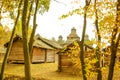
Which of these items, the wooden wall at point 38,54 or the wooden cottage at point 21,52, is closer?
the wooden cottage at point 21,52

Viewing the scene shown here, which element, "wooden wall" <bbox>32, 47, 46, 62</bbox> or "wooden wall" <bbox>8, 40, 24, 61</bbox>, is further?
"wooden wall" <bbox>32, 47, 46, 62</bbox>

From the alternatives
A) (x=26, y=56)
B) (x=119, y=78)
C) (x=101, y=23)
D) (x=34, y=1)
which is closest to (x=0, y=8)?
(x=34, y=1)

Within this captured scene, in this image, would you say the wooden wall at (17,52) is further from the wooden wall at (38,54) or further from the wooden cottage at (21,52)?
the wooden wall at (38,54)

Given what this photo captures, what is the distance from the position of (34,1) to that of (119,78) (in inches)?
444

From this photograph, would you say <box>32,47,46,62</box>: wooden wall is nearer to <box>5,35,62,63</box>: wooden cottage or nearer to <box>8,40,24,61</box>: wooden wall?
<box>5,35,62,63</box>: wooden cottage

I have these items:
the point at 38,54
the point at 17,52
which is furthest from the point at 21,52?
the point at 38,54

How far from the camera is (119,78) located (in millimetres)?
24141

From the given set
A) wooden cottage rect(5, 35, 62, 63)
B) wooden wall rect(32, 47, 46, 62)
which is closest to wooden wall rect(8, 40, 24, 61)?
wooden cottage rect(5, 35, 62, 63)

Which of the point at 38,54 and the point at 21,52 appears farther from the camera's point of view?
the point at 38,54

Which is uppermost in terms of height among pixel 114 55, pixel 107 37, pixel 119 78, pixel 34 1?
pixel 34 1

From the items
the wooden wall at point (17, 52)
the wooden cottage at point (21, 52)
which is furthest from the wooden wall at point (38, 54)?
the wooden wall at point (17, 52)

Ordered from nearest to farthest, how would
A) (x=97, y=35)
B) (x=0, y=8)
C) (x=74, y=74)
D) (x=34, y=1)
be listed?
(x=97, y=35), (x=34, y=1), (x=0, y=8), (x=74, y=74)

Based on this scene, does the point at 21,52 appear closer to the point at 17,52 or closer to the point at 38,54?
the point at 17,52

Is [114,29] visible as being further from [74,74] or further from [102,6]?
[74,74]
